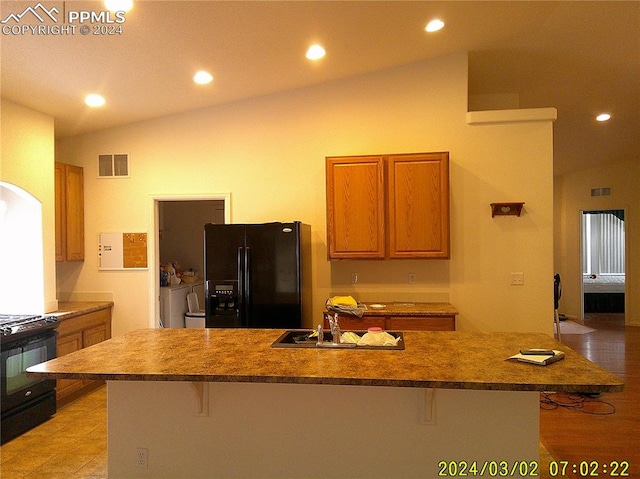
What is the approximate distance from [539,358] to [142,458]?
2.10m

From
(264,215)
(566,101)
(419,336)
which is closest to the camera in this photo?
(419,336)

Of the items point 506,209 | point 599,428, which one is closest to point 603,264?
point 506,209

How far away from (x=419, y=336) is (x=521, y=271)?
214 cm

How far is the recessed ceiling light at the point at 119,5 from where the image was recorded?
2.46 metres

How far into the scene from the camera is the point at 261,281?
13.1ft

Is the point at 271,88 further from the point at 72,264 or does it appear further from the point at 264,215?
the point at 72,264

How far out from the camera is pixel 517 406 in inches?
83.0

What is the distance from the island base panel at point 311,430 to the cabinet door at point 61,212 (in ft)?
8.86

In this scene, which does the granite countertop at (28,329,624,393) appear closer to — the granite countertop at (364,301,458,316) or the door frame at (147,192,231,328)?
the granite countertop at (364,301,458,316)

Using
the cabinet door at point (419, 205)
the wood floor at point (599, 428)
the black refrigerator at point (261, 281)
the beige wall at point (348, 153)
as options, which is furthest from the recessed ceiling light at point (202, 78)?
the wood floor at point (599, 428)

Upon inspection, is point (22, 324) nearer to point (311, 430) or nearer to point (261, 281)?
point (261, 281)

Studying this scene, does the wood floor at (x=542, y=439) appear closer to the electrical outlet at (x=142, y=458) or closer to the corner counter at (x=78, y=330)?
the corner counter at (x=78, y=330)

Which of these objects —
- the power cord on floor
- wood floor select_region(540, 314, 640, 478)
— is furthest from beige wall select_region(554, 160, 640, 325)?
the power cord on floor

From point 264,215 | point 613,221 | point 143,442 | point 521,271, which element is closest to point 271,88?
point 264,215
